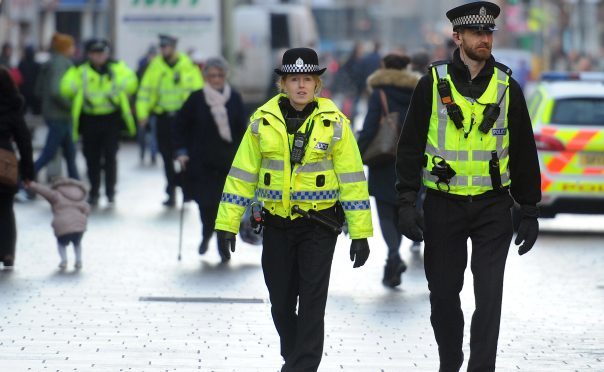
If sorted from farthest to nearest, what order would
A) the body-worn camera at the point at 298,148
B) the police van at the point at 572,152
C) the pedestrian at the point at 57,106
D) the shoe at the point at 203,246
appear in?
the pedestrian at the point at 57,106, the police van at the point at 572,152, the shoe at the point at 203,246, the body-worn camera at the point at 298,148

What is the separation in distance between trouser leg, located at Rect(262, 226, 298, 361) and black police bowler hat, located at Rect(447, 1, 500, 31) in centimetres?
126

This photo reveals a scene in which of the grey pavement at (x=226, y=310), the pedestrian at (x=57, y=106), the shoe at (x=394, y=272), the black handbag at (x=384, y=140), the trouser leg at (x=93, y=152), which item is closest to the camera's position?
the grey pavement at (x=226, y=310)

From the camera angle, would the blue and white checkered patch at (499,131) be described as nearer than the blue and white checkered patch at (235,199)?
Yes

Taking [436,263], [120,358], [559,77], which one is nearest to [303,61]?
[436,263]

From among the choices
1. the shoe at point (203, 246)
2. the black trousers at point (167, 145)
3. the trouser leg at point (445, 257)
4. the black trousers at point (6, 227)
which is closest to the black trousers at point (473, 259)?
the trouser leg at point (445, 257)

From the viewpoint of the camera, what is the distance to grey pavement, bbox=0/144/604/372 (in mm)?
8430

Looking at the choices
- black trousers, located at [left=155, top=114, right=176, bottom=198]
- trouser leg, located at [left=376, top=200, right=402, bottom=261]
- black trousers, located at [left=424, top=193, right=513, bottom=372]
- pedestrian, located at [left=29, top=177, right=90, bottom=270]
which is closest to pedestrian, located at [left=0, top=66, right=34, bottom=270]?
pedestrian, located at [left=29, top=177, right=90, bottom=270]

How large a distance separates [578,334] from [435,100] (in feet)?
9.15

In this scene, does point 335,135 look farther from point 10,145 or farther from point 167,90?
point 167,90

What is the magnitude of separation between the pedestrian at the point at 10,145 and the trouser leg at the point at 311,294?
4823mm

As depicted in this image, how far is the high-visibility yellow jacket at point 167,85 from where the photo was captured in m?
17.3

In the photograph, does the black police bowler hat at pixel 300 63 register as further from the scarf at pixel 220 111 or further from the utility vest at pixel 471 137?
the scarf at pixel 220 111

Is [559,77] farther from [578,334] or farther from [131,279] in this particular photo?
[578,334]

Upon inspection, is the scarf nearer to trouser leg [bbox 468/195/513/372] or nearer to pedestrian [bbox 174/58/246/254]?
pedestrian [bbox 174/58/246/254]
